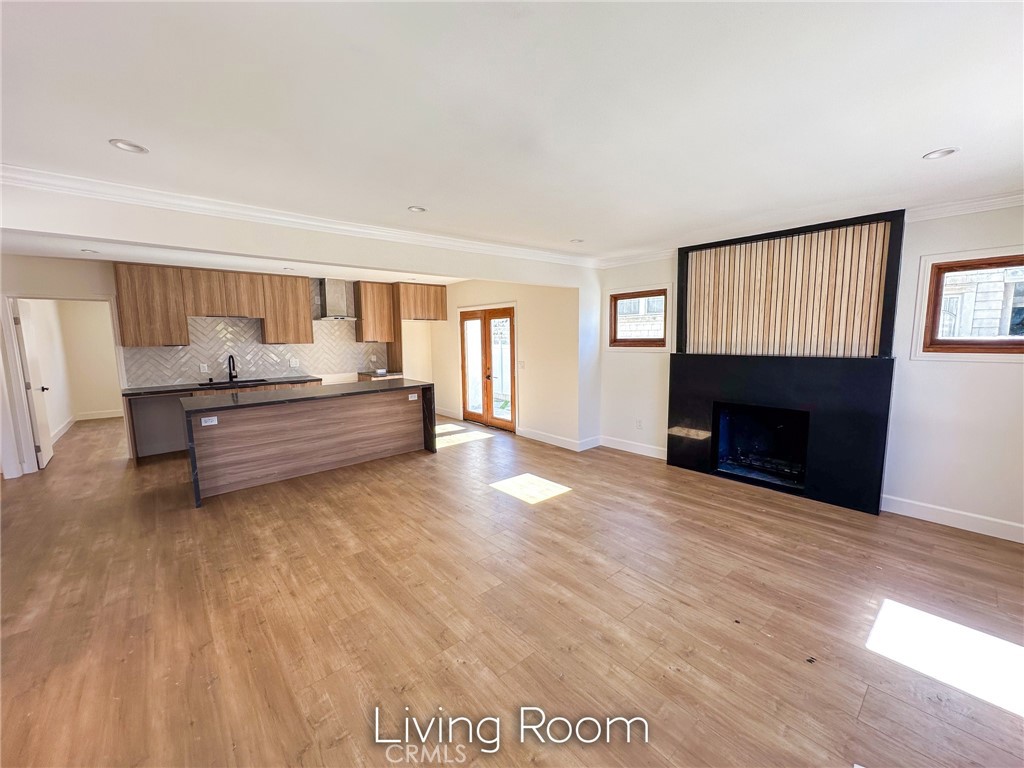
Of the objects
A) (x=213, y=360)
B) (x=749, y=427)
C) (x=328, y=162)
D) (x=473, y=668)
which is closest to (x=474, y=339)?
(x=213, y=360)

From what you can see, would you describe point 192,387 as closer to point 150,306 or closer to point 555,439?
point 150,306

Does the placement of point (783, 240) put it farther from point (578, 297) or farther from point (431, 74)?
point (431, 74)

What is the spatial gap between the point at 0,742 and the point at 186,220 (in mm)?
2796

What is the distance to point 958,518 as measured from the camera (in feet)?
10.7

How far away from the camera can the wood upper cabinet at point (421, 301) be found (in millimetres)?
6977

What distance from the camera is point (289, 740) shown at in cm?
160

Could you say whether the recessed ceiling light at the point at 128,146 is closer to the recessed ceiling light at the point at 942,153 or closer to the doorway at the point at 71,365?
the recessed ceiling light at the point at 942,153

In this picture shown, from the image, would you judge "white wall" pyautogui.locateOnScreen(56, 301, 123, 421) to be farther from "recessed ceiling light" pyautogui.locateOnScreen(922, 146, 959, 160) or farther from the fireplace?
"recessed ceiling light" pyautogui.locateOnScreen(922, 146, 959, 160)

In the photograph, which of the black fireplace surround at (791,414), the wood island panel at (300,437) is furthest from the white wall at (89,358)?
the black fireplace surround at (791,414)

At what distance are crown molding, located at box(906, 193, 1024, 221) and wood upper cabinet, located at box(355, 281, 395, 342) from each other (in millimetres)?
6596

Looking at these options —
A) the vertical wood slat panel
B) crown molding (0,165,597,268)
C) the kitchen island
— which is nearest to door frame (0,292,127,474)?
the kitchen island

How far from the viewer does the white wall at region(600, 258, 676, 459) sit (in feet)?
16.3

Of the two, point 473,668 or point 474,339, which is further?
point 474,339

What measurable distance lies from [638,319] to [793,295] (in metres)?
1.72
